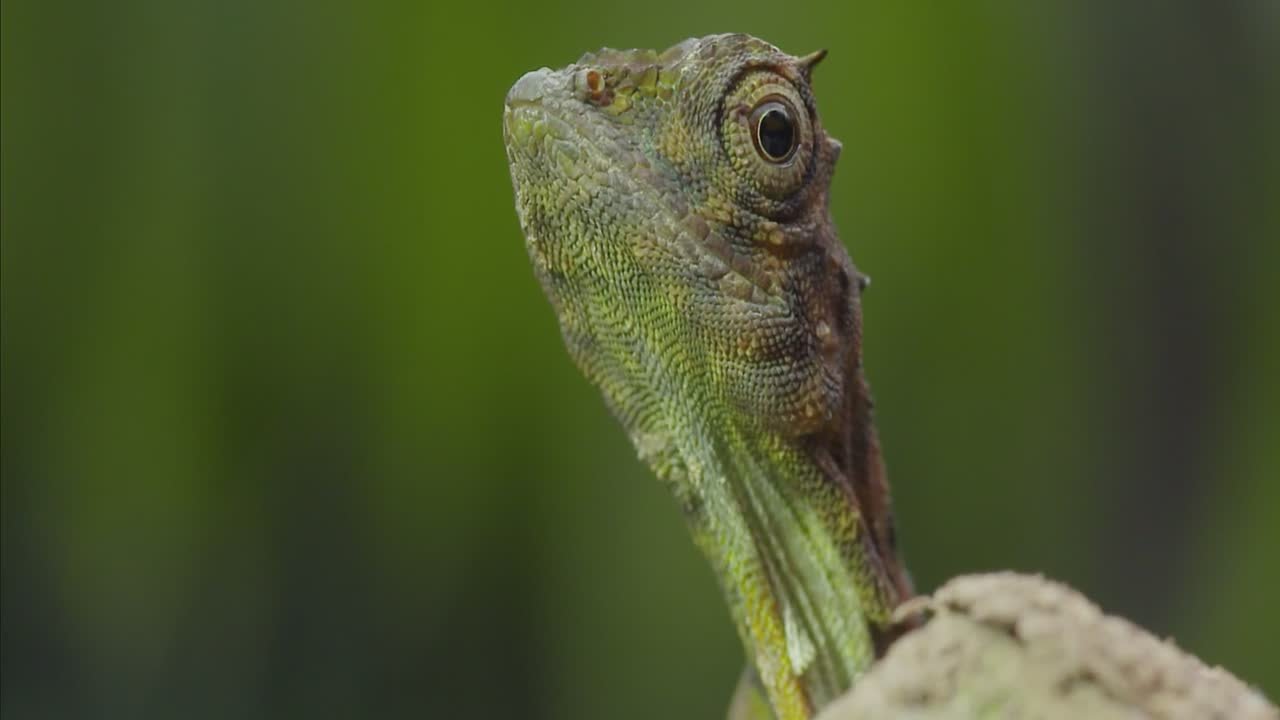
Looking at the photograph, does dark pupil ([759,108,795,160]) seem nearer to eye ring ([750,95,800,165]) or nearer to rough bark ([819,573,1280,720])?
eye ring ([750,95,800,165])

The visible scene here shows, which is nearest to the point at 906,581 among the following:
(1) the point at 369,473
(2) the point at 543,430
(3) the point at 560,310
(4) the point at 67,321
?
(3) the point at 560,310

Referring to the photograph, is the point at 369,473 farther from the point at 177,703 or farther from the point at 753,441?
the point at 753,441

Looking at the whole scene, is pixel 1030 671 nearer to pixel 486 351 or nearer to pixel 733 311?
pixel 733 311

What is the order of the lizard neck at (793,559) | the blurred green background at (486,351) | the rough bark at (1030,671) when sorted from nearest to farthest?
the rough bark at (1030,671) → the lizard neck at (793,559) → the blurred green background at (486,351)

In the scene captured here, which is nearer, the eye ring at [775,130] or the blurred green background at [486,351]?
the eye ring at [775,130]

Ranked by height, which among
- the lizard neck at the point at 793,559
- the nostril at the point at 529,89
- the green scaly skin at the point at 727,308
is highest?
the nostril at the point at 529,89

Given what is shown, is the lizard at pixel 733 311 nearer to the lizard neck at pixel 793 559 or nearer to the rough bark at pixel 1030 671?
the lizard neck at pixel 793 559

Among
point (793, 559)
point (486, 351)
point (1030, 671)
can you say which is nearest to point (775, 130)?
point (793, 559)

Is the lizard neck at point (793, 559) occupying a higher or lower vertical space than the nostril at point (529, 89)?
lower

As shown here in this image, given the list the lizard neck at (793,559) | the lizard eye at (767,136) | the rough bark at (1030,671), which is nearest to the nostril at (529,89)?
the lizard eye at (767,136)

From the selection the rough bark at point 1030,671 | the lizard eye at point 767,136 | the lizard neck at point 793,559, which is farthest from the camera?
the lizard neck at point 793,559
